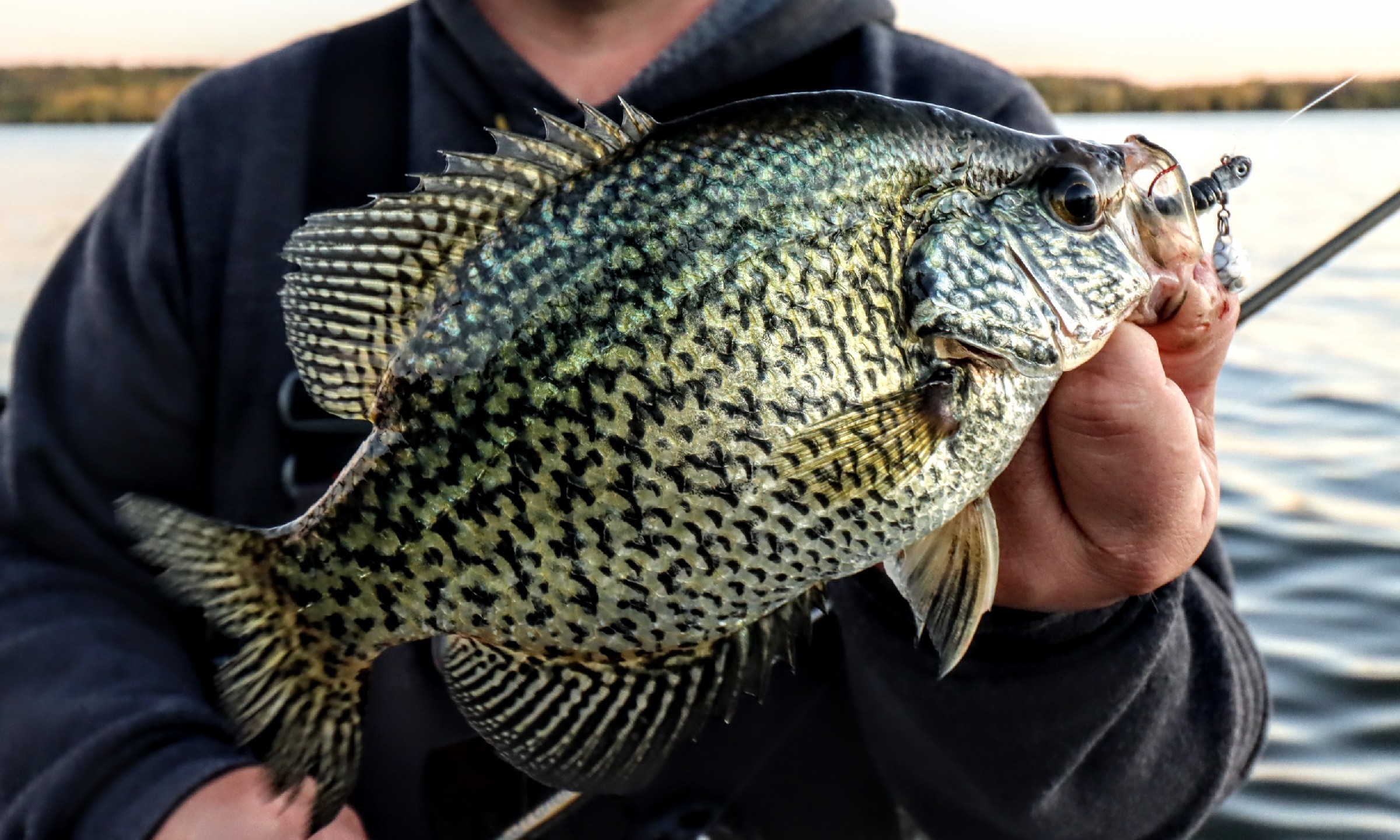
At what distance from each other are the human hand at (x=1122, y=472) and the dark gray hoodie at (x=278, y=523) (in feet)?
1.40

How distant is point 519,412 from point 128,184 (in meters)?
1.83

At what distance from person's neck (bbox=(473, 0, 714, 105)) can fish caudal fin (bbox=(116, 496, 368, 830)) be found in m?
1.55

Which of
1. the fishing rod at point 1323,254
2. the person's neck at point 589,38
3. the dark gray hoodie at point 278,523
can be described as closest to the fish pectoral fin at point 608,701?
the dark gray hoodie at point 278,523

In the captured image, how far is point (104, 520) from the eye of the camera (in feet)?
7.77

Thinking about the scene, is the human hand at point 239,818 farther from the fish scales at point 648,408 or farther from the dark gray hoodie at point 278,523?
the fish scales at point 648,408

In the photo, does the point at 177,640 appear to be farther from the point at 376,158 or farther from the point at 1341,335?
the point at 1341,335

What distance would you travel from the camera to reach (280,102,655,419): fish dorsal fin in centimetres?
124

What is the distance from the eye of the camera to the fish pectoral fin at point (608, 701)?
1.32m

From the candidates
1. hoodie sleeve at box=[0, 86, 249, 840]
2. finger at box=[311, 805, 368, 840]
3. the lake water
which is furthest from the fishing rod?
hoodie sleeve at box=[0, 86, 249, 840]

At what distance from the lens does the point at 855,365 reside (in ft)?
3.91

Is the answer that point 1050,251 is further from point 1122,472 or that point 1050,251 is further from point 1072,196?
point 1122,472

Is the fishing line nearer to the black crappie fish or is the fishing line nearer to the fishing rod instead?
the black crappie fish

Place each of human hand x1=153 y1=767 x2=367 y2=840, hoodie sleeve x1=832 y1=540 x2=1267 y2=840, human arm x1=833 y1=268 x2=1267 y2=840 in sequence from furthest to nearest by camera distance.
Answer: human hand x1=153 y1=767 x2=367 y2=840, hoodie sleeve x1=832 y1=540 x2=1267 y2=840, human arm x1=833 y1=268 x2=1267 y2=840

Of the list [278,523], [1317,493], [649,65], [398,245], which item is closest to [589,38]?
[649,65]
